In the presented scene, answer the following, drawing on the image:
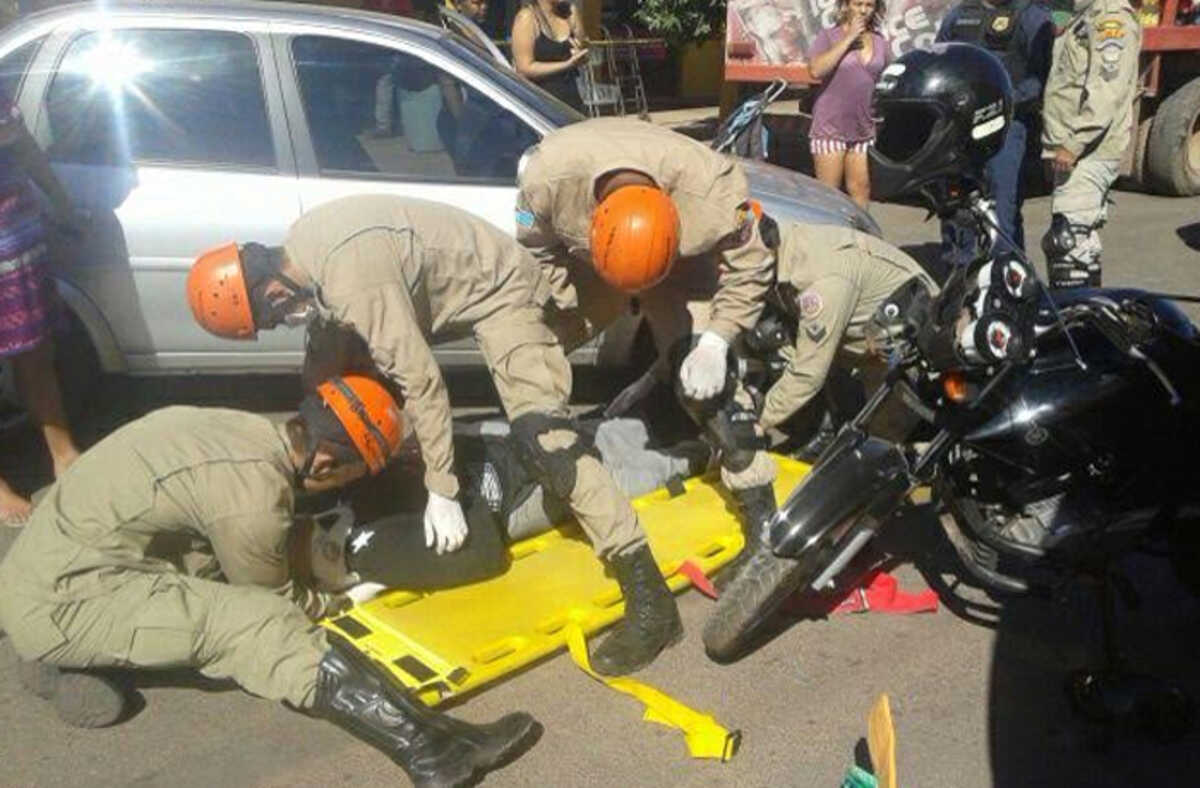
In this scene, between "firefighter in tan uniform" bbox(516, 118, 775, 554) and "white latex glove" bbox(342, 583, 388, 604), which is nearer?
"firefighter in tan uniform" bbox(516, 118, 775, 554)

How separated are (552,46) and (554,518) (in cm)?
372

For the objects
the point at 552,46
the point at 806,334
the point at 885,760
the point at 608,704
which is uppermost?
the point at 552,46

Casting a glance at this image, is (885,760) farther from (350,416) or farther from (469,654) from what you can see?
(350,416)

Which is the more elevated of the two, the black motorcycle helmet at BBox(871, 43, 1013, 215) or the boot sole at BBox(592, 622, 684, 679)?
the black motorcycle helmet at BBox(871, 43, 1013, 215)

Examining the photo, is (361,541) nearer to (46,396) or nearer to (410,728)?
(410,728)

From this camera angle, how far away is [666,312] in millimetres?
4074

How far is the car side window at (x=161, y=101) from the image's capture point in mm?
4617

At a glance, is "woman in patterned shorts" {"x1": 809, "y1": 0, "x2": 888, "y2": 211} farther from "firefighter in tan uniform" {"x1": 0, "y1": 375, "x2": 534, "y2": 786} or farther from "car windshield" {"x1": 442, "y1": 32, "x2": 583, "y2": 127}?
"firefighter in tan uniform" {"x1": 0, "y1": 375, "x2": 534, "y2": 786}

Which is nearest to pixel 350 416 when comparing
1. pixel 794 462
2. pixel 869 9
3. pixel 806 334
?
Result: pixel 806 334

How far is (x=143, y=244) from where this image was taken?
4621 millimetres

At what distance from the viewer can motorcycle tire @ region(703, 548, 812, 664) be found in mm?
3213

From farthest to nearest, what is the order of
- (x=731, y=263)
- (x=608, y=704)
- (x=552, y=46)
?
1. (x=552, y=46)
2. (x=731, y=263)
3. (x=608, y=704)

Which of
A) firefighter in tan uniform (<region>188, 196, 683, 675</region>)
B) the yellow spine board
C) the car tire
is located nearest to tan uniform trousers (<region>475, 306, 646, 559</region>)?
firefighter in tan uniform (<region>188, 196, 683, 675</region>)

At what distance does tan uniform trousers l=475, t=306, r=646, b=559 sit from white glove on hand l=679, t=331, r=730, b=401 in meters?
0.40
